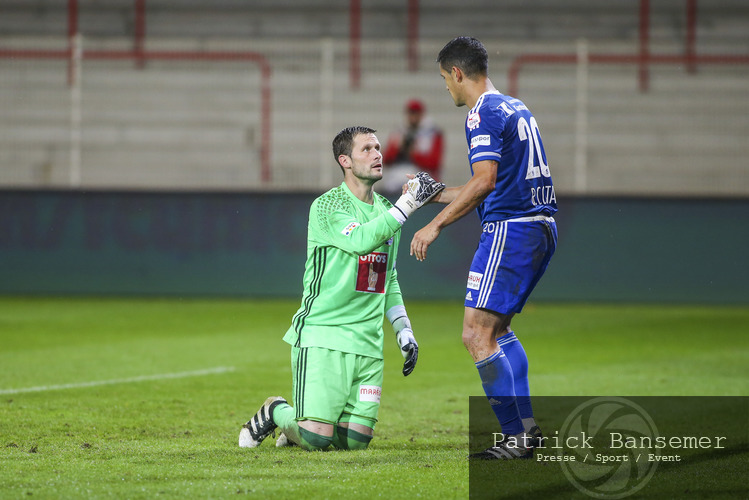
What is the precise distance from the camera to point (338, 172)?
15.2 m

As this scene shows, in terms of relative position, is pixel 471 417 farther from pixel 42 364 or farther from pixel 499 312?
pixel 42 364

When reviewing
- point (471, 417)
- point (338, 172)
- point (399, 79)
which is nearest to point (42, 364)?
point (471, 417)

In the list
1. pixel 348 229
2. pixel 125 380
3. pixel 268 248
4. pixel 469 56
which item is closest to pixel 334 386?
pixel 348 229

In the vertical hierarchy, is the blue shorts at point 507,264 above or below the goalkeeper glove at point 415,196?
below

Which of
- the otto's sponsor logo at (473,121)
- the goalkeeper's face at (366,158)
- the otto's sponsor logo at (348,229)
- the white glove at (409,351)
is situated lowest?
the white glove at (409,351)

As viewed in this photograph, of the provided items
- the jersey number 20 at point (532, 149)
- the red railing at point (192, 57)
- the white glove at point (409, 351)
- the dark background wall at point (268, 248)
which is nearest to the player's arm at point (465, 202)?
the jersey number 20 at point (532, 149)

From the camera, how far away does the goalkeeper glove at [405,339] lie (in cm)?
502

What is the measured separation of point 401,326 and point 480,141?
1.03m

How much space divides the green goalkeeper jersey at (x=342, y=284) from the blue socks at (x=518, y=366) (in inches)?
25.1

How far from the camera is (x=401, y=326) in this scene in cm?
520

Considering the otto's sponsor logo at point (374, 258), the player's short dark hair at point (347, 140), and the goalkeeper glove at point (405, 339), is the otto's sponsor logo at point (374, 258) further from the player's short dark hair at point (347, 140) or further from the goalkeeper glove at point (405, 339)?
the player's short dark hair at point (347, 140)

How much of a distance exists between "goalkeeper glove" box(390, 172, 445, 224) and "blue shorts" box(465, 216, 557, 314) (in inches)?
12.6

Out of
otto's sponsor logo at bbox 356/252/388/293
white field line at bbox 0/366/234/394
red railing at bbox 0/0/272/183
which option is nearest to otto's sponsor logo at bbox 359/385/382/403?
otto's sponsor logo at bbox 356/252/388/293

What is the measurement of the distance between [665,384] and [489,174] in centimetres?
331
